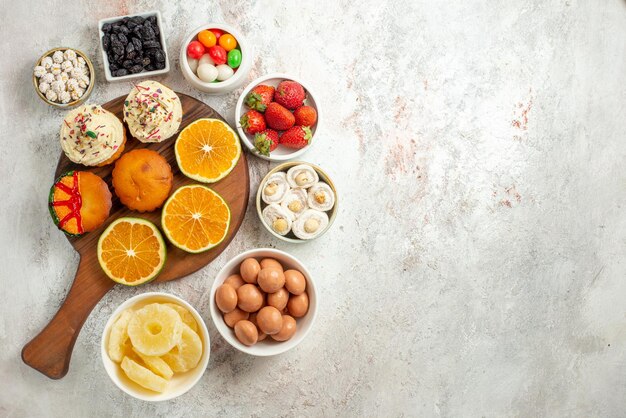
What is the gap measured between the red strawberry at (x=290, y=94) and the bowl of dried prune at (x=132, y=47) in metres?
0.58

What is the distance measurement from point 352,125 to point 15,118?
1.81 m

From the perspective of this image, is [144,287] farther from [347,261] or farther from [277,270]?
[347,261]

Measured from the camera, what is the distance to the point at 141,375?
2473mm

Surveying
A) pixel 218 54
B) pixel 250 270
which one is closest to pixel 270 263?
pixel 250 270

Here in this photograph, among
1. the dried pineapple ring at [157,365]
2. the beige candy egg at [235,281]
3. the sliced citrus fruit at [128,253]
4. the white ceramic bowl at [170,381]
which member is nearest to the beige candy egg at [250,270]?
the beige candy egg at [235,281]

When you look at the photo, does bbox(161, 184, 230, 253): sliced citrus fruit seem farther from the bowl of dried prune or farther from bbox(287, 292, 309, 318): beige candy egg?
the bowl of dried prune

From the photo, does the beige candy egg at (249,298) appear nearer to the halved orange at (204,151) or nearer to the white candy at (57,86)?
the halved orange at (204,151)

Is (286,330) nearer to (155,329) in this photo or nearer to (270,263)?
(270,263)

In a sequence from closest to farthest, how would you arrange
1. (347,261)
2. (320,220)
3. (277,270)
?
(277,270) < (320,220) < (347,261)

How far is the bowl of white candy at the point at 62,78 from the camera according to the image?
2.81 meters

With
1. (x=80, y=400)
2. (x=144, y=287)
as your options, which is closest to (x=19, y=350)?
(x=80, y=400)

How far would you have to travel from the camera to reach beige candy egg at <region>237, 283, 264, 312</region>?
260cm

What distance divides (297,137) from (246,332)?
996 millimetres

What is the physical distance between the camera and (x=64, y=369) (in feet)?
9.14
